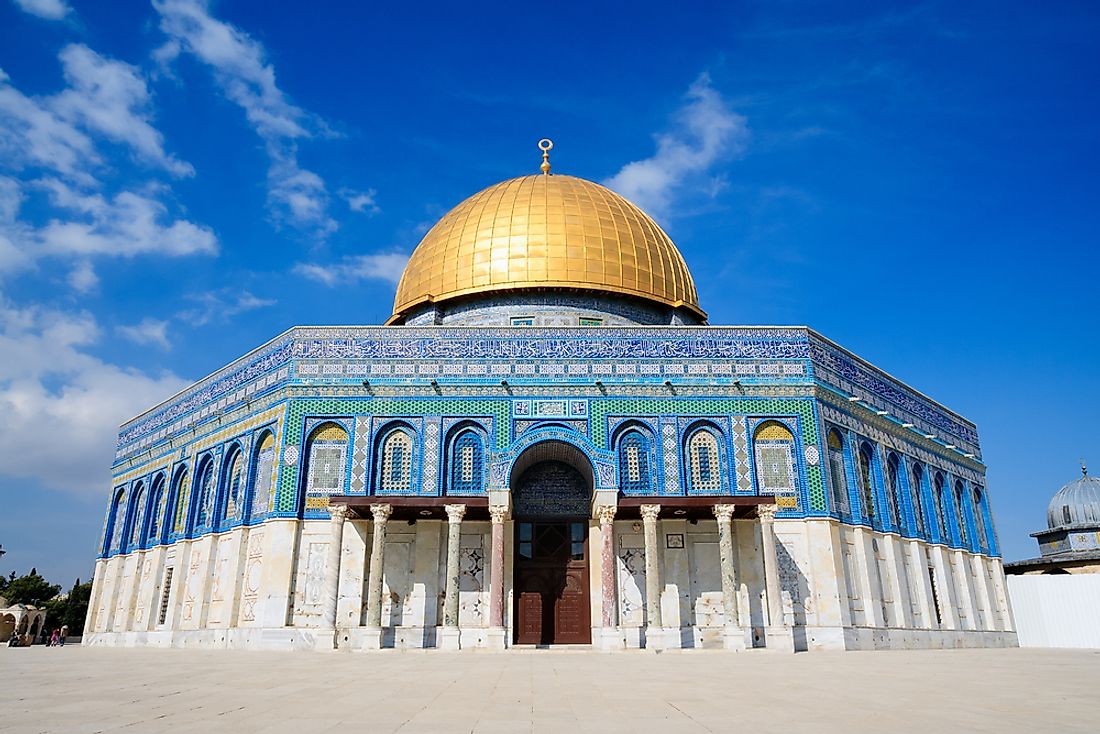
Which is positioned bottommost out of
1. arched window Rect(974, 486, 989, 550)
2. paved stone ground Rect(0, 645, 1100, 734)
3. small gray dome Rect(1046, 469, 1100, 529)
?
paved stone ground Rect(0, 645, 1100, 734)

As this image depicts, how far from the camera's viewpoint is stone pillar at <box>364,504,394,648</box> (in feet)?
57.4

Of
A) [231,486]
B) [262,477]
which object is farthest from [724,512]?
[231,486]

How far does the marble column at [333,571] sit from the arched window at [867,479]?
13.8 m

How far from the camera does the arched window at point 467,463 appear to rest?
19.6m

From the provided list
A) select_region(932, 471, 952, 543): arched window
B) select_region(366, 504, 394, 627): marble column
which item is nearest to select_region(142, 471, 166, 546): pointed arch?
select_region(366, 504, 394, 627): marble column

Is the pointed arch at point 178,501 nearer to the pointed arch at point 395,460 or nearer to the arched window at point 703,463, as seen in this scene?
the pointed arch at point 395,460

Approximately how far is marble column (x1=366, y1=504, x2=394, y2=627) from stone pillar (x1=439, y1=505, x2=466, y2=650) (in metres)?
1.45

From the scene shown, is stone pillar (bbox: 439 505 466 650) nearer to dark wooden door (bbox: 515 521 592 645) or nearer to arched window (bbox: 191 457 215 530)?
dark wooden door (bbox: 515 521 592 645)

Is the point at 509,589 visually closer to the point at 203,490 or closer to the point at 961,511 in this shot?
the point at 203,490

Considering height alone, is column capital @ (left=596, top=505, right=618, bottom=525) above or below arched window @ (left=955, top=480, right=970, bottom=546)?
below

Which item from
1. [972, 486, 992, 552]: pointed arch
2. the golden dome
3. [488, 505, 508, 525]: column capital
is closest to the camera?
[488, 505, 508, 525]: column capital

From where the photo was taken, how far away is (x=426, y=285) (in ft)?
85.0

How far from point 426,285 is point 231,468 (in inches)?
331

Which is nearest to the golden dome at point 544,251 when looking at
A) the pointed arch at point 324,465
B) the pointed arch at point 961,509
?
the pointed arch at point 324,465
